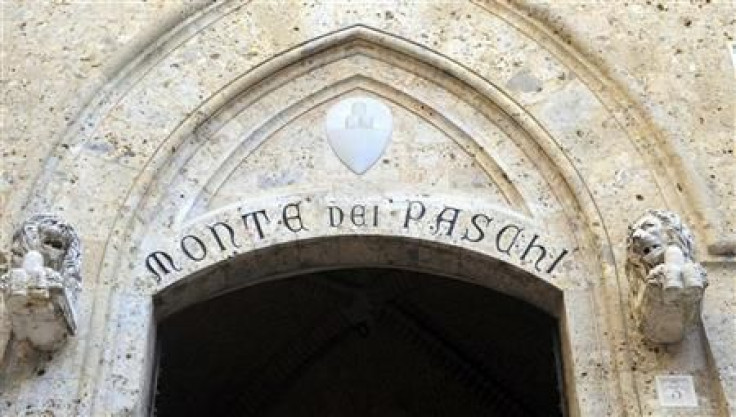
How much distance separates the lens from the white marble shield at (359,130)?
6156 millimetres

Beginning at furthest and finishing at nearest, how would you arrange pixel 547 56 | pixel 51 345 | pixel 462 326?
pixel 462 326, pixel 547 56, pixel 51 345

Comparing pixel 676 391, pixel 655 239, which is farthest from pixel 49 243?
pixel 676 391

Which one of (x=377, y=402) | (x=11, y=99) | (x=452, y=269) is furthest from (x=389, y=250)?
(x=377, y=402)

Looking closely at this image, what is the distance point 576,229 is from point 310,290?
3.71m

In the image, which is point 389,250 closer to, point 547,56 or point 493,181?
point 493,181

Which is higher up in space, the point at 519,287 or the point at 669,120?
the point at 669,120

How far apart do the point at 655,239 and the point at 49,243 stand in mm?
2628

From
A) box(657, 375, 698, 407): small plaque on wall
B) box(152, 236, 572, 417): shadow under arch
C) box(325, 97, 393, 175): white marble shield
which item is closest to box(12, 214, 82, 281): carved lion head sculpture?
box(325, 97, 393, 175): white marble shield

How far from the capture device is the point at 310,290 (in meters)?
9.23

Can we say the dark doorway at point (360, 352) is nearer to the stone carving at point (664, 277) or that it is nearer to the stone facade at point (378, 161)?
the stone facade at point (378, 161)

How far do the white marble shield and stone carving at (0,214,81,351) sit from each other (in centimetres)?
153

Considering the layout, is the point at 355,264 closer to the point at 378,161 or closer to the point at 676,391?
the point at 378,161

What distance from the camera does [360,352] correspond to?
376 inches

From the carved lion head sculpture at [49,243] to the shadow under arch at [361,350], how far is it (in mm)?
3389
